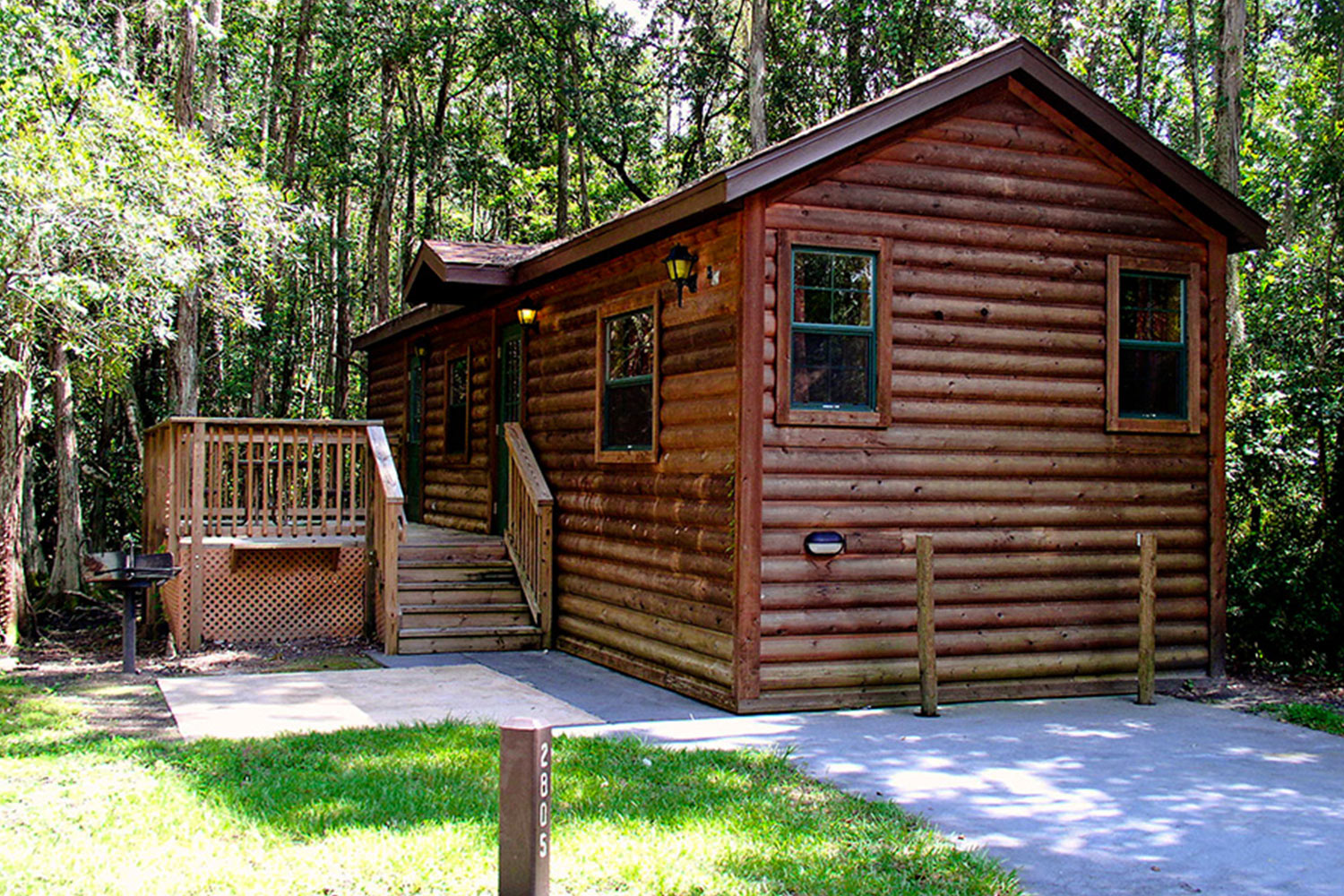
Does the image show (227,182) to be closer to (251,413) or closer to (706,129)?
(251,413)

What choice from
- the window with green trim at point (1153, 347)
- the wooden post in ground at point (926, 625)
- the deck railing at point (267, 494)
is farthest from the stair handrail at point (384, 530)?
the window with green trim at point (1153, 347)

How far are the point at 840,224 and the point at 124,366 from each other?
31.7 feet

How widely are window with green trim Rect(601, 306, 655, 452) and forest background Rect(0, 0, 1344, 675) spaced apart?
4.10 m

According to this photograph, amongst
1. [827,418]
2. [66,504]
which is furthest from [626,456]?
[66,504]

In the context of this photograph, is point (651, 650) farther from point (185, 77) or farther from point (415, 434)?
point (185, 77)

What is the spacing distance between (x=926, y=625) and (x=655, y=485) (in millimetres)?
2516

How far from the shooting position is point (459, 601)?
1116 cm

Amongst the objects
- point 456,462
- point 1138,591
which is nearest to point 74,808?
point 1138,591

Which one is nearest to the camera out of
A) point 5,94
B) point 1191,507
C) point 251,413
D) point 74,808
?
point 74,808

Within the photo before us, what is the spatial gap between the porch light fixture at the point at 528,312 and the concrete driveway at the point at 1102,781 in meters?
5.46

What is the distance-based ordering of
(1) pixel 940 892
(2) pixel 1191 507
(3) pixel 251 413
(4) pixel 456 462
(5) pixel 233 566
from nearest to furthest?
1. (1) pixel 940 892
2. (2) pixel 1191 507
3. (5) pixel 233 566
4. (4) pixel 456 462
5. (3) pixel 251 413

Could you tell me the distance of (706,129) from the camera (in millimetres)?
27578

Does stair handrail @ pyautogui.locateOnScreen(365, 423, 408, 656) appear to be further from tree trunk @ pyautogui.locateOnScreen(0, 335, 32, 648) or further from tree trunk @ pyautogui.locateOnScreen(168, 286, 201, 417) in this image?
tree trunk @ pyautogui.locateOnScreen(168, 286, 201, 417)

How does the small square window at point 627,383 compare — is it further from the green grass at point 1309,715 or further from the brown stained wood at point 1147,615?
the green grass at point 1309,715
